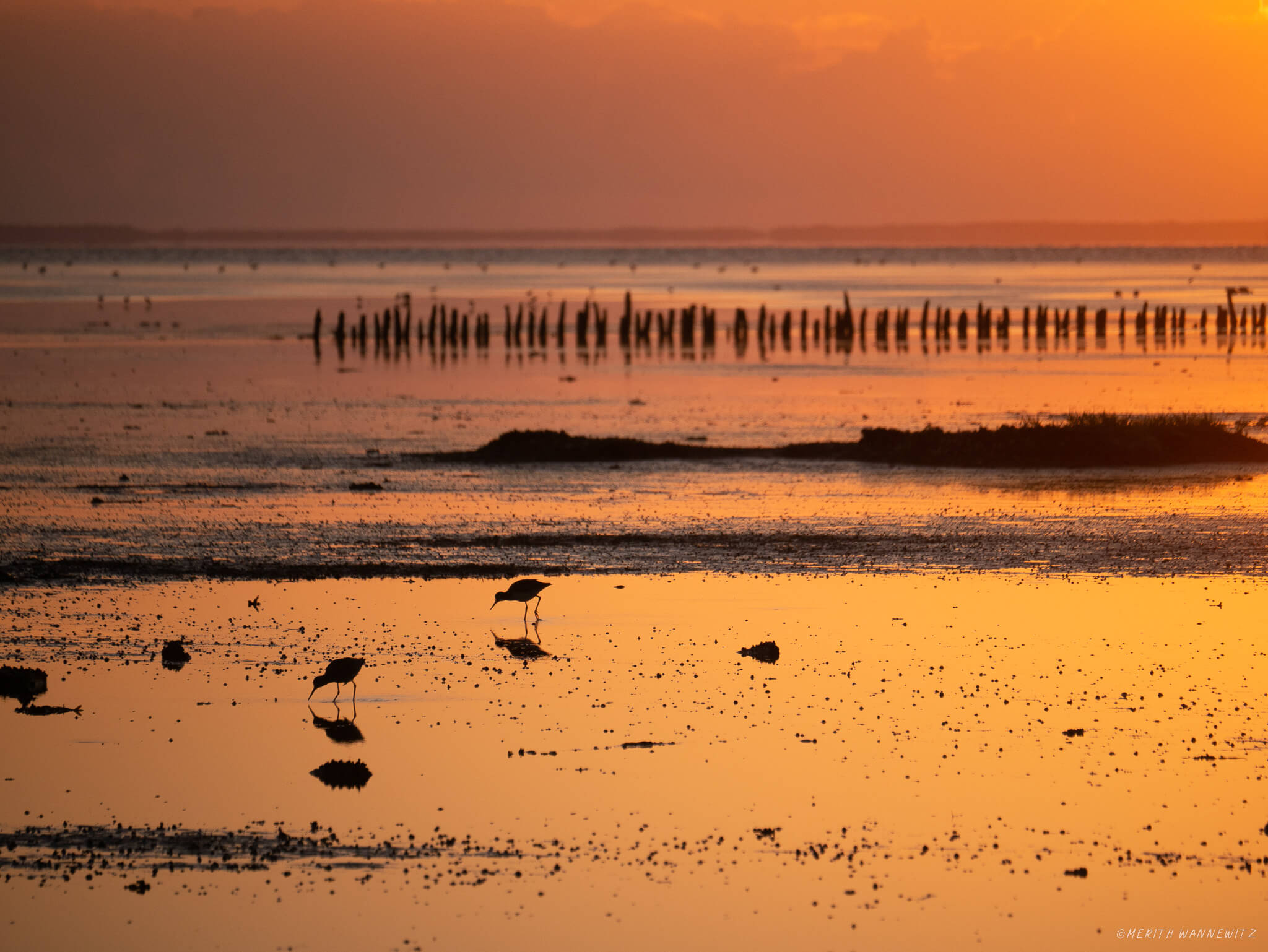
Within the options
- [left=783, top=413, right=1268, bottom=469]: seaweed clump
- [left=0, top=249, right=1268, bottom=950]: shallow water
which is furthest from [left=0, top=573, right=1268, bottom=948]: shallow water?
[left=783, top=413, right=1268, bottom=469]: seaweed clump

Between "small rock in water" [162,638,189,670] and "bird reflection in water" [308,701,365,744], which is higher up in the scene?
"small rock in water" [162,638,189,670]

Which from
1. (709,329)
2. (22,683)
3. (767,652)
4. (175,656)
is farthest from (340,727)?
(709,329)

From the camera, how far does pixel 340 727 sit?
13.4 m

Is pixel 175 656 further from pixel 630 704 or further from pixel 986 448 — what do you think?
pixel 986 448

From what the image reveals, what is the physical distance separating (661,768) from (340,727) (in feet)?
10.0

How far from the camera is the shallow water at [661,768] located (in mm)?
9539

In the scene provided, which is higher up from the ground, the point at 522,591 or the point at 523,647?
the point at 522,591

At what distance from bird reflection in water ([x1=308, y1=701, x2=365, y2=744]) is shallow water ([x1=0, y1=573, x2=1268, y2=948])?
0.36 feet

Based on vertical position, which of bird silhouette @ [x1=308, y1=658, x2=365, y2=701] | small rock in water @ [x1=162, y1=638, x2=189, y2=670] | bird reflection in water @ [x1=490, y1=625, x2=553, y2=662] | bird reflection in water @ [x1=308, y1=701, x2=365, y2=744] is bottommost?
bird reflection in water @ [x1=308, y1=701, x2=365, y2=744]

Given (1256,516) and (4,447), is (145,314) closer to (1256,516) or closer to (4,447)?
(4,447)

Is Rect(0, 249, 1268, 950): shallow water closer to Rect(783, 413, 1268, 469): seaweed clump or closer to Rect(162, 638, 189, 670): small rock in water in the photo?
Rect(162, 638, 189, 670): small rock in water

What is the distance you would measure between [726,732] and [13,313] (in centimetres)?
9014

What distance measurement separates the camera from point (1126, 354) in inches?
2576

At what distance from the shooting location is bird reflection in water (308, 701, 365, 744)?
13.0 m
